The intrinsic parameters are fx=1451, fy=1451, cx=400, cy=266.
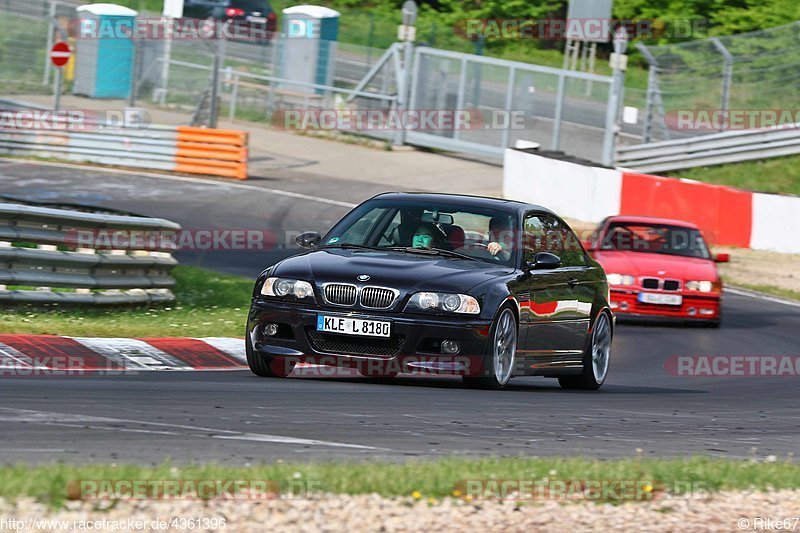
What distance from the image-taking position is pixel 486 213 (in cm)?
1038

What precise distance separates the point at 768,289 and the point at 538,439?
13949 millimetres

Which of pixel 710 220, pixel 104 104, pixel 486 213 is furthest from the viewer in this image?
pixel 104 104

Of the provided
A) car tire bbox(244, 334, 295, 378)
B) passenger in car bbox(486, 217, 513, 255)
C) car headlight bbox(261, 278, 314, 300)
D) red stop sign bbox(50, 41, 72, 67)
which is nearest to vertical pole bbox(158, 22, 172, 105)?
red stop sign bbox(50, 41, 72, 67)

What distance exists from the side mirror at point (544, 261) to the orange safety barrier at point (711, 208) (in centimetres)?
1404

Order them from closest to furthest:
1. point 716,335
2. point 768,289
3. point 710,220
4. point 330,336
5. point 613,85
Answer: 1. point 330,336
2. point 716,335
3. point 768,289
4. point 710,220
5. point 613,85

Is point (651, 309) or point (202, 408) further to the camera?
point (651, 309)

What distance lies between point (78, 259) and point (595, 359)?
461 cm

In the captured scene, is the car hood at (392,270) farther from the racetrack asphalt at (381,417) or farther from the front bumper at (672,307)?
the front bumper at (672,307)

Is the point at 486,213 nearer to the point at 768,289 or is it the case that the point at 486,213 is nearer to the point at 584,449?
the point at 584,449

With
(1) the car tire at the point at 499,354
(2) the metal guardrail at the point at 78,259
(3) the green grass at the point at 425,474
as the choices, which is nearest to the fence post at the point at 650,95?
(2) the metal guardrail at the point at 78,259

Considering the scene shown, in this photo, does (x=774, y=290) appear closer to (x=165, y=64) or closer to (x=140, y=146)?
(x=140, y=146)

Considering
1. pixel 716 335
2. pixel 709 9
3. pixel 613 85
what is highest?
pixel 709 9

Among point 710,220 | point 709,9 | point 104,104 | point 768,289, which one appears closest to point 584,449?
point 768,289

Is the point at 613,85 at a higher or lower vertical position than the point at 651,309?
higher
